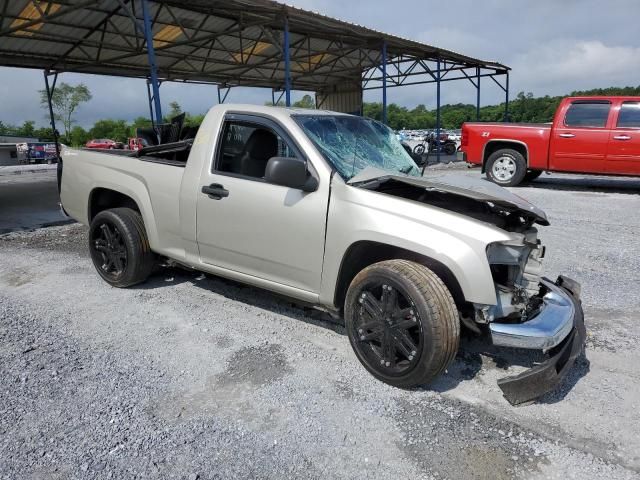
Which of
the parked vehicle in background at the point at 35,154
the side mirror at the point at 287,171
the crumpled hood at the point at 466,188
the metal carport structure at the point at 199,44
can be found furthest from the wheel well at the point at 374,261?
the parked vehicle in background at the point at 35,154

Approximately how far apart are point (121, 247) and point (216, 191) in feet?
4.86

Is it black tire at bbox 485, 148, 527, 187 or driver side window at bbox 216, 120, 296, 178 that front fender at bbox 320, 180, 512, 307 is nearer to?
driver side window at bbox 216, 120, 296, 178

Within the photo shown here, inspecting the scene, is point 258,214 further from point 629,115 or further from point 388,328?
point 629,115

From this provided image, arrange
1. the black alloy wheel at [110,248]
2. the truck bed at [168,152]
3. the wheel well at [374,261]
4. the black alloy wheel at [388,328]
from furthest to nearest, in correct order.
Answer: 1. the truck bed at [168,152]
2. the black alloy wheel at [110,248]
3. the wheel well at [374,261]
4. the black alloy wheel at [388,328]

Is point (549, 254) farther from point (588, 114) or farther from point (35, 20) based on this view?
point (35, 20)

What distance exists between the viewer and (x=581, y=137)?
9.95 metres

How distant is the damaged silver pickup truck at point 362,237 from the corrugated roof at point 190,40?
8.28 m

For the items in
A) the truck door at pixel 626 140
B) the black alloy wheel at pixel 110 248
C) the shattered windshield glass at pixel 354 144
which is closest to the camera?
the shattered windshield glass at pixel 354 144

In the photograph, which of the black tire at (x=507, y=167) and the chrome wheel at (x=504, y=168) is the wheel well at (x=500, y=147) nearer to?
the black tire at (x=507, y=167)

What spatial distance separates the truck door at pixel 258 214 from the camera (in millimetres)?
3195

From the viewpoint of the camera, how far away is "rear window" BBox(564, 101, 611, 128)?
9.78 meters

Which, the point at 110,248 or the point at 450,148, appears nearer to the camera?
the point at 110,248

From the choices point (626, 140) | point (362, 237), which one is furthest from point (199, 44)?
point (362, 237)

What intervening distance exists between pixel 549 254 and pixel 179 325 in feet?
14.2
